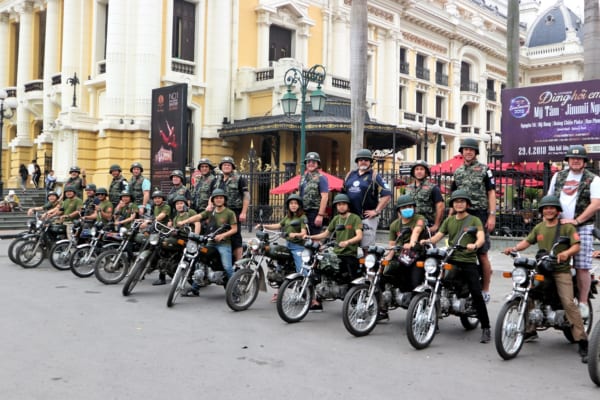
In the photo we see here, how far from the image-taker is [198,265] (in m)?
8.59

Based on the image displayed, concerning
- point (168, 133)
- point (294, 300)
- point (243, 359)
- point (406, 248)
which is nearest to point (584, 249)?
point (406, 248)

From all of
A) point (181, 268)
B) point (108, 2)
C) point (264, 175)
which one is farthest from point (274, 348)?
point (108, 2)

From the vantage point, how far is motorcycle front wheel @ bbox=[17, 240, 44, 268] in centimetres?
1184

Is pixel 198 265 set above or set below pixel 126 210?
below

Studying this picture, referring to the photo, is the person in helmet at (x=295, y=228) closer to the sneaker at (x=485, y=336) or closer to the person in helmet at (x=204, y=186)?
the person in helmet at (x=204, y=186)

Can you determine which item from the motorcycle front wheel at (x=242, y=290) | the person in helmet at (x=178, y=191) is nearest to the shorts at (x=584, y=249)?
the motorcycle front wheel at (x=242, y=290)

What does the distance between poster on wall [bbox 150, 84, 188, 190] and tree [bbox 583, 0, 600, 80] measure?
38.4 feet

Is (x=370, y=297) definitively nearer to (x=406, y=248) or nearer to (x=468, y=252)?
(x=406, y=248)

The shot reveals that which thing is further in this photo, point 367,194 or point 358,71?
point 358,71

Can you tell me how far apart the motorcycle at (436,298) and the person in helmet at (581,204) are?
106 centimetres

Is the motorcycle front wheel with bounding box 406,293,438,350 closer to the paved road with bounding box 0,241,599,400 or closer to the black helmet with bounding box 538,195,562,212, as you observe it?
the paved road with bounding box 0,241,599,400

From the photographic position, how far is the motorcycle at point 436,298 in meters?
6.17

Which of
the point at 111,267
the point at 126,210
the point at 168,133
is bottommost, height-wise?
the point at 111,267

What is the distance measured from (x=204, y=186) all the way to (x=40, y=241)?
3.99 m
